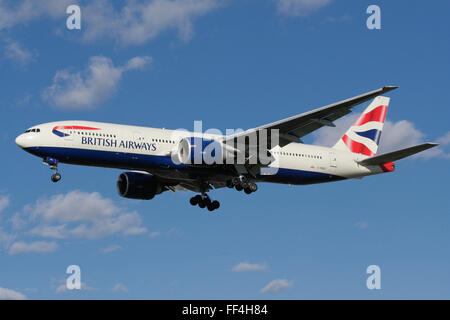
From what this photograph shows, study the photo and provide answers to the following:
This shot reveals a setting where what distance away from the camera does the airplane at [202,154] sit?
36250 mm

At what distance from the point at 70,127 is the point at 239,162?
10.3m

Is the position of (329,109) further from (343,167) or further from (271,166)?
(343,167)

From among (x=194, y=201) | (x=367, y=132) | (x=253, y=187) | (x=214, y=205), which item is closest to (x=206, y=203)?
(x=214, y=205)

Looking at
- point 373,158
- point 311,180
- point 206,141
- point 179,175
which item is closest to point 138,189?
point 179,175

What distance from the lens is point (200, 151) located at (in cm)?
3744

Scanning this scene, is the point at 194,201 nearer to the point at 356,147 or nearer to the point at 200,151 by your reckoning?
the point at 200,151

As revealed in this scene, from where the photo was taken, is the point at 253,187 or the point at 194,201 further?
the point at 194,201

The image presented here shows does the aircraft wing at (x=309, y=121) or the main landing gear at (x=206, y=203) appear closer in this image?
the aircraft wing at (x=309, y=121)

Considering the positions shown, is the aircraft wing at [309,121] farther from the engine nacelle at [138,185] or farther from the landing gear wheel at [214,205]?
the engine nacelle at [138,185]

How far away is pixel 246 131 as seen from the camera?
37875 mm

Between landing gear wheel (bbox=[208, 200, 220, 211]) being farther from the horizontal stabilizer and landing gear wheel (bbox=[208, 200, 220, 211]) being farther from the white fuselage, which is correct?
the horizontal stabilizer

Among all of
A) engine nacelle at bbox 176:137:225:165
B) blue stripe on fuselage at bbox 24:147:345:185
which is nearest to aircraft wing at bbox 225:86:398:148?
engine nacelle at bbox 176:137:225:165

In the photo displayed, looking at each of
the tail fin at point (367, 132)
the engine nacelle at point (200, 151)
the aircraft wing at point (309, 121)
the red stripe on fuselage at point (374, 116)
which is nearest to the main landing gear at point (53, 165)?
the engine nacelle at point (200, 151)

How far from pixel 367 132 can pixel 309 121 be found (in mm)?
13707
